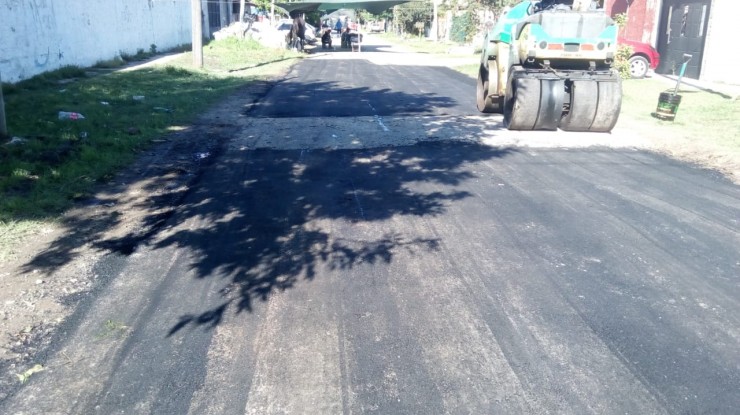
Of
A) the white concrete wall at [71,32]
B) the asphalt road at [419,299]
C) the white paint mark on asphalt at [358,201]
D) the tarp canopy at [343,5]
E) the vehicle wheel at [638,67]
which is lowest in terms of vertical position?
the asphalt road at [419,299]

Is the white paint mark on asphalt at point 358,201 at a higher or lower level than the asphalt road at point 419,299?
higher

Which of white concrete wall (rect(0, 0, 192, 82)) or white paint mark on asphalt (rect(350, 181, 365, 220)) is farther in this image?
white concrete wall (rect(0, 0, 192, 82))

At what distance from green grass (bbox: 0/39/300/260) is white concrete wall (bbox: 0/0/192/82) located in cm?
56

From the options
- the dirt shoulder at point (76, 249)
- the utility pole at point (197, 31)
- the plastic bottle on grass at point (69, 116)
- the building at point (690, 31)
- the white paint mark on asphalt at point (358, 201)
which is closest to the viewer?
the dirt shoulder at point (76, 249)

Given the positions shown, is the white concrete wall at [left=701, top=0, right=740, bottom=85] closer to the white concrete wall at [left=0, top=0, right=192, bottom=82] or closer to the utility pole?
the utility pole

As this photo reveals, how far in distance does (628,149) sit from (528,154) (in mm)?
1950

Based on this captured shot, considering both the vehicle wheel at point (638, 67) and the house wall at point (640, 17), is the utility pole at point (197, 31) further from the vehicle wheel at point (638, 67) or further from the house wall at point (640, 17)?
the house wall at point (640, 17)

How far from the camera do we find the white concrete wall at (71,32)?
53.0ft

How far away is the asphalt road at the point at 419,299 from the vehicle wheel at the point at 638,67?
45.1 ft

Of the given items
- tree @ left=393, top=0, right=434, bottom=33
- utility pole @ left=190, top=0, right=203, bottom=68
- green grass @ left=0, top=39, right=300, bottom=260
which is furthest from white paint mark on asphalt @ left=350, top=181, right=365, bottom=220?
tree @ left=393, top=0, right=434, bottom=33

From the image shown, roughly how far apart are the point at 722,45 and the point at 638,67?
260 centimetres

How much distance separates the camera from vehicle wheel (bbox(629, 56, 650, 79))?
841 inches

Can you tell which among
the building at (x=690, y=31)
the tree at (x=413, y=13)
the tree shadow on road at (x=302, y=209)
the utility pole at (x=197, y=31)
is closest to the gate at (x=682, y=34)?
the building at (x=690, y=31)

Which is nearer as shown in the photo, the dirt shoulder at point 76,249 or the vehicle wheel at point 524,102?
the dirt shoulder at point 76,249
